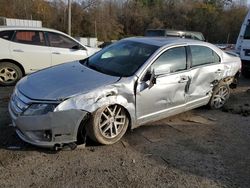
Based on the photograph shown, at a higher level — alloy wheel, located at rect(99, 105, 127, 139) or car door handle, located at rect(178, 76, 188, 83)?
car door handle, located at rect(178, 76, 188, 83)

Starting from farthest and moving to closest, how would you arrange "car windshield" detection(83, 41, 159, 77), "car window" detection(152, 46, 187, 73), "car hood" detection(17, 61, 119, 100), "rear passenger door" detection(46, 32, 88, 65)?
1. "rear passenger door" detection(46, 32, 88, 65)
2. "car window" detection(152, 46, 187, 73)
3. "car windshield" detection(83, 41, 159, 77)
4. "car hood" detection(17, 61, 119, 100)

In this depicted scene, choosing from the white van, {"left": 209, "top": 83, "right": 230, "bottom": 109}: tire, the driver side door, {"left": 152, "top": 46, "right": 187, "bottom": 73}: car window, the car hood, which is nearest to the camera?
the car hood

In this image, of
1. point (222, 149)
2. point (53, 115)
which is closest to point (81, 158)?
point (53, 115)

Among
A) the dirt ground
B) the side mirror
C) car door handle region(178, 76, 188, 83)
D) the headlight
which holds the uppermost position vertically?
the side mirror

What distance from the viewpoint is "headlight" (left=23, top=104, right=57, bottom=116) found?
12.7ft

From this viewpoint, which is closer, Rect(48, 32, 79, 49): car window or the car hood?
the car hood

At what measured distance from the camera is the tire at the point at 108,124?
420 cm

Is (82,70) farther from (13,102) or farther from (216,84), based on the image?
(216,84)

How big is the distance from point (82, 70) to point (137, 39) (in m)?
1.31

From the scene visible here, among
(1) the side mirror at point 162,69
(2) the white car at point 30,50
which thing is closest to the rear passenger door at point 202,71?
(1) the side mirror at point 162,69

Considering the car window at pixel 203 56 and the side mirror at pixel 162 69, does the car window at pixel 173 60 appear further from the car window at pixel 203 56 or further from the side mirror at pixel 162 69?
the car window at pixel 203 56

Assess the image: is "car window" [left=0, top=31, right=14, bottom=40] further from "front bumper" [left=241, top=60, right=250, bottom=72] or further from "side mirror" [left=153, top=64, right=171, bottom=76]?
"front bumper" [left=241, top=60, right=250, bottom=72]

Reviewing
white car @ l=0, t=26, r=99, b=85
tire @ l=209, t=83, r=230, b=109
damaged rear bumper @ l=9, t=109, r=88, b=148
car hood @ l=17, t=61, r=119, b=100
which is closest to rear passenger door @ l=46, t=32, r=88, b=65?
white car @ l=0, t=26, r=99, b=85

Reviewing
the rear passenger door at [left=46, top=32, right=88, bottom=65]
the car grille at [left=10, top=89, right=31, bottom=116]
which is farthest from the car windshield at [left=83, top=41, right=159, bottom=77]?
the rear passenger door at [left=46, top=32, right=88, bottom=65]
